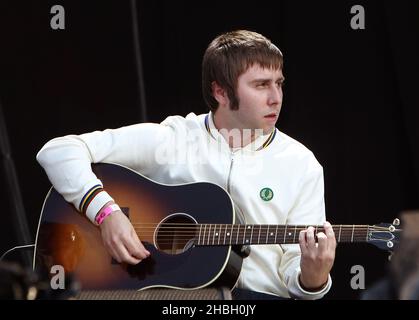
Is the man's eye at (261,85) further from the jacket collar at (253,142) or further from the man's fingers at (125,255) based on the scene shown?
the man's fingers at (125,255)

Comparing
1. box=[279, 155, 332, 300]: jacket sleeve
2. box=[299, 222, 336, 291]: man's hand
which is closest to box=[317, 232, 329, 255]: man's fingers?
box=[299, 222, 336, 291]: man's hand

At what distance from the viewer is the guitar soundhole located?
2908 millimetres

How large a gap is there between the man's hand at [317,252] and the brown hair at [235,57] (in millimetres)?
697

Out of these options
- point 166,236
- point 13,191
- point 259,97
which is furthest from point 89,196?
point 13,191

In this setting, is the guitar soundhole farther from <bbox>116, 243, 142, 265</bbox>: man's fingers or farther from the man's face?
the man's face

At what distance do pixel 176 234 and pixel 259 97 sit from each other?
2.10 feet

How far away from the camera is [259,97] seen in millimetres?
3104

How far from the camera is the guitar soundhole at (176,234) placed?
9.54 feet

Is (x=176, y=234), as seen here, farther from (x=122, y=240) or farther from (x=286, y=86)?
(x=286, y=86)

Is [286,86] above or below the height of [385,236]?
above

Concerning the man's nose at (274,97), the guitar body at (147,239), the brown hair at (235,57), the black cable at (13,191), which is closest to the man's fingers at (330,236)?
the guitar body at (147,239)

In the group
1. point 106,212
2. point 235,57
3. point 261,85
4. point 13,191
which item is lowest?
point 13,191

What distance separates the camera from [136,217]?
9.82 ft
